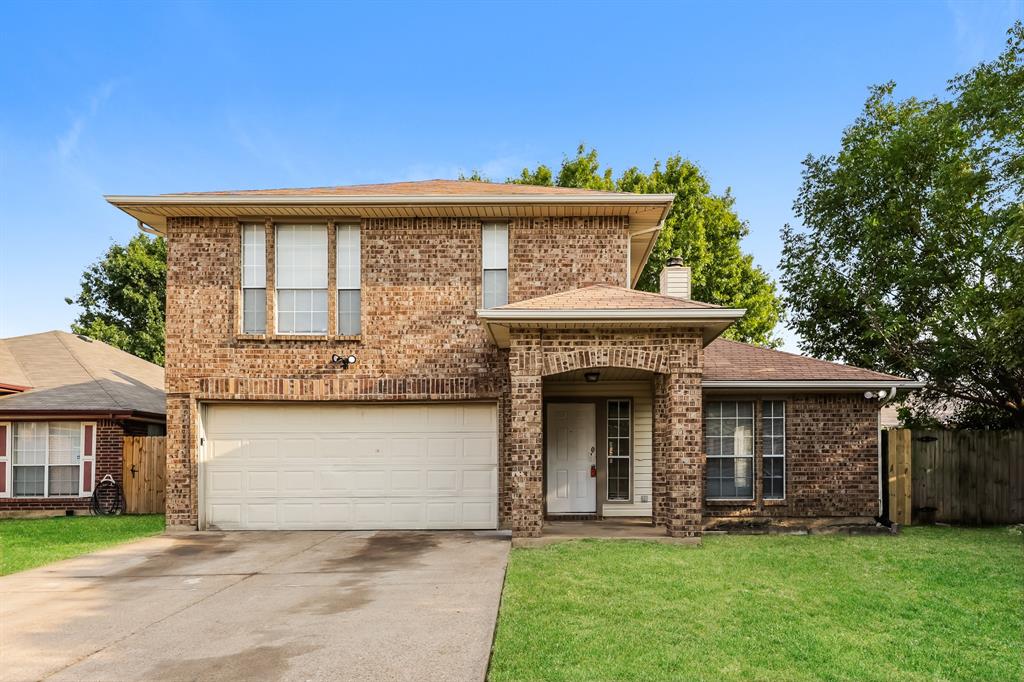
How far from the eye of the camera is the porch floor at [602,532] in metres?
9.62

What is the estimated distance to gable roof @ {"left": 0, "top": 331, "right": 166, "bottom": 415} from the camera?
1512 cm

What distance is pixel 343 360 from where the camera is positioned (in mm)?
11648

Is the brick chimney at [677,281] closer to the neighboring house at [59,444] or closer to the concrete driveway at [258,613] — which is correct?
the concrete driveway at [258,613]

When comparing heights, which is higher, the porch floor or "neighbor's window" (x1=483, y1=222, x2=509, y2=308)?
"neighbor's window" (x1=483, y1=222, x2=509, y2=308)

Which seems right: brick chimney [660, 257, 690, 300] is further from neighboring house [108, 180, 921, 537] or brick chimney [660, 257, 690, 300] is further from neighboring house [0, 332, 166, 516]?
A: neighboring house [0, 332, 166, 516]

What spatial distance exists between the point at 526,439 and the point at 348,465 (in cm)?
378

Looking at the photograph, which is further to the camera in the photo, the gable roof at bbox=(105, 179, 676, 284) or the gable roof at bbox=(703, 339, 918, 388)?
the gable roof at bbox=(703, 339, 918, 388)

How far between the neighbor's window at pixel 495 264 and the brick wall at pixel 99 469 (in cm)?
922

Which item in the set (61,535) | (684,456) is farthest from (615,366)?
(61,535)

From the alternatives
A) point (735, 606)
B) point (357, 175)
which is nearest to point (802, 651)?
point (735, 606)

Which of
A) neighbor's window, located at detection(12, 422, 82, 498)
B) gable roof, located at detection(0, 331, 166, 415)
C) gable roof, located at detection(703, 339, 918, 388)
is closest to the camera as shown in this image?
gable roof, located at detection(703, 339, 918, 388)

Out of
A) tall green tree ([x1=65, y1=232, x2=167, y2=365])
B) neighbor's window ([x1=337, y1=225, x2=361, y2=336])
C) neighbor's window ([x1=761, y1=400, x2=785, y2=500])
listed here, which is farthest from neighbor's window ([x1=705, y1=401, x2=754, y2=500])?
tall green tree ([x1=65, y1=232, x2=167, y2=365])

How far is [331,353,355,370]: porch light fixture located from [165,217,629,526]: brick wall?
0.33ft

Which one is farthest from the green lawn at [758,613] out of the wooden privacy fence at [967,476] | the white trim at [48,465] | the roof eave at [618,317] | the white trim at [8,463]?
the white trim at [8,463]
